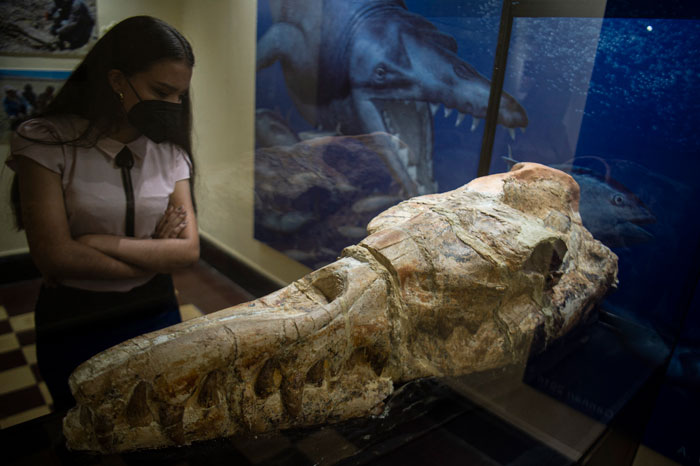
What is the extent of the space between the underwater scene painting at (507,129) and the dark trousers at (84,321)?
2.01 ft

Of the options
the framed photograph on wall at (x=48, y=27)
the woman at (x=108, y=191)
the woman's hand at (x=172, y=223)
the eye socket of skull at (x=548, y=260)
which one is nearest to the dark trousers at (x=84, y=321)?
the woman at (x=108, y=191)

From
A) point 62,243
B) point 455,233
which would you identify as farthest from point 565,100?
point 62,243

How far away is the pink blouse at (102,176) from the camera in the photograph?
107cm

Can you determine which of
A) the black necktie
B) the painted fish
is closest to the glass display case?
the painted fish

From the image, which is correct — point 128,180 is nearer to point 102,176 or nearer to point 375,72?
point 102,176

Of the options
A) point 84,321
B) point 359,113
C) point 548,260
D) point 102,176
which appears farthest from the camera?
point 359,113

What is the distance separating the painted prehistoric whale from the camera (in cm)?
186

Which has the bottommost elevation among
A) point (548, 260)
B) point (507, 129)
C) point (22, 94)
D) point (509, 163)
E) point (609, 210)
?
point (548, 260)

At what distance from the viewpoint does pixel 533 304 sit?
183 cm

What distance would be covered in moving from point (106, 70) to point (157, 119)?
0.15 metres

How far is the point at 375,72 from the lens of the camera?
2268 millimetres

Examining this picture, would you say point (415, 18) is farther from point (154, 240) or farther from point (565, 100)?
point (154, 240)

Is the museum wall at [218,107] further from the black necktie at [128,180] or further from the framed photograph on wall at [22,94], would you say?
the black necktie at [128,180]

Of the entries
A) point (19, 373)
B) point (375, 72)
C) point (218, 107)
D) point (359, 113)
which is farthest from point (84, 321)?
point (375, 72)
